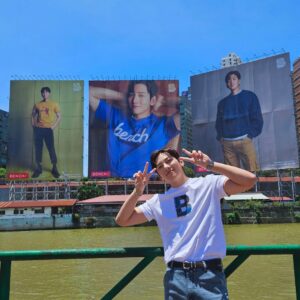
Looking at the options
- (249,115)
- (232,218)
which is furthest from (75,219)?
(249,115)

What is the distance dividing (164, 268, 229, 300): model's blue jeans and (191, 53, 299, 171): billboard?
52.8m

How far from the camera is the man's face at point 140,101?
5759 cm

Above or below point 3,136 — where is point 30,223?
below

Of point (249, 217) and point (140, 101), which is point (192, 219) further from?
point (140, 101)

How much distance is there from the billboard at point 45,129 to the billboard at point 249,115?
56.2 ft

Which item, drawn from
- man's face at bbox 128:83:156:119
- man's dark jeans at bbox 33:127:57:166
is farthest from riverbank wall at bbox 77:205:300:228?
man's face at bbox 128:83:156:119

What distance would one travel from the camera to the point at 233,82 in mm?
56250

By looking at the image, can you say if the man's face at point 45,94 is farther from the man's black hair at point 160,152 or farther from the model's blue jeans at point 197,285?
the model's blue jeans at point 197,285

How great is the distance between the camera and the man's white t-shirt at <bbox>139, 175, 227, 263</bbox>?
2404 mm

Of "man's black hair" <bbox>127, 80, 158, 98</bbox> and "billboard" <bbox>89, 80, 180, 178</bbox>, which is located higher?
"man's black hair" <bbox>127, 80, 158, 98</bbox>

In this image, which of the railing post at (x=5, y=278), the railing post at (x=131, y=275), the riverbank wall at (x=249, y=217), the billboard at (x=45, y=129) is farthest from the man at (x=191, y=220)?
the billboard at (x=45, y=129)

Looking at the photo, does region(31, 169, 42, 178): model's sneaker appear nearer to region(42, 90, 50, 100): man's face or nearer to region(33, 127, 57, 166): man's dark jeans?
region(33, 127, 57, 166): man's dark jeans

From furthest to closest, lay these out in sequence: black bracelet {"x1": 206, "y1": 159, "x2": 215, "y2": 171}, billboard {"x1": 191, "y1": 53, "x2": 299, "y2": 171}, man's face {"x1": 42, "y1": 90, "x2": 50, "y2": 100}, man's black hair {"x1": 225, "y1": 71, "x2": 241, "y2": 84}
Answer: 1. man's face {"x1": 42, "y1": 90, "x2": 50, "y2": 100}
2. man's black hair {"x1": 225, "y1": 71, "x2": 241, "y2": 84}
3. billboard {"x1": 191, "y1": 53, "x2": 299, "y2": 171}
4. black bracelet {"x1": 206, "y1": 159, "x2": 215, "y2": 171}

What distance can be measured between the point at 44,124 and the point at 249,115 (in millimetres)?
28451
